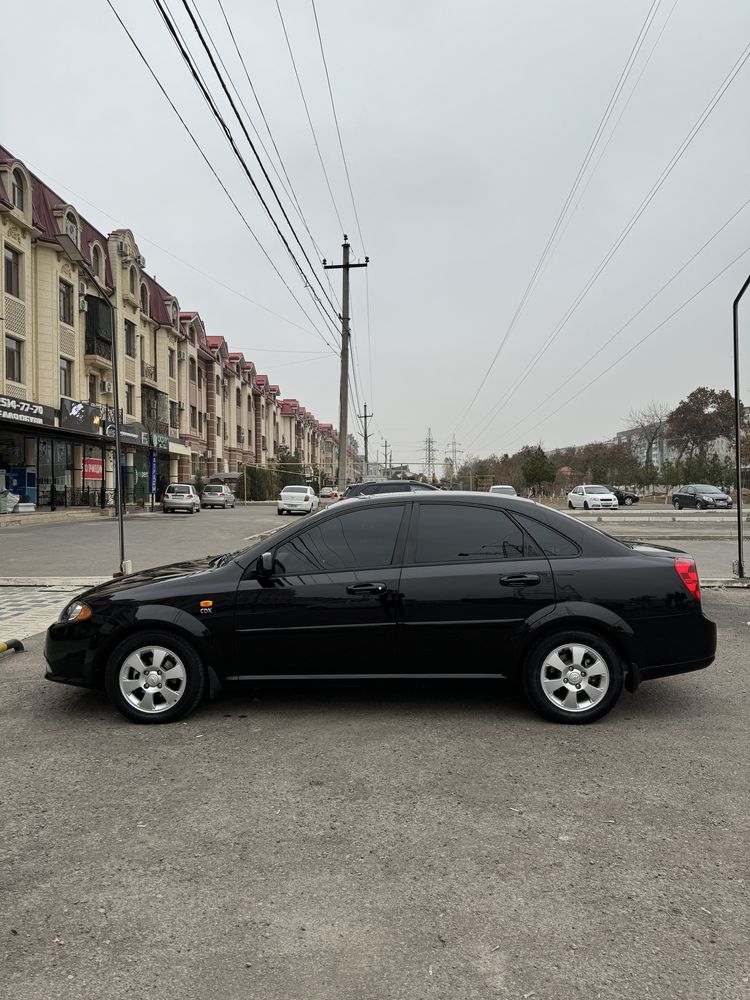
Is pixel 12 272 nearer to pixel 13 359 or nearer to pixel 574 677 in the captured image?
pixel 13 359

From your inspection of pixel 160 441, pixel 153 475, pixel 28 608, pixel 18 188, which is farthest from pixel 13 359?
pixel 28 608

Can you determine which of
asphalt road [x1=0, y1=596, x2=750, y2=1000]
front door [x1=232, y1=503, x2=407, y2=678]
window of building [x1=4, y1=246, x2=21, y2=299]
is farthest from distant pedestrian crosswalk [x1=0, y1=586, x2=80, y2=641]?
window of building [x1=4, y1=246, x2=21, y2=299]

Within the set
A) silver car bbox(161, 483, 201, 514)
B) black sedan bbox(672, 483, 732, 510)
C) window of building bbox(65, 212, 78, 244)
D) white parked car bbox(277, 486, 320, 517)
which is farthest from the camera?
black sedan bbox(672, 483, 732, 510)

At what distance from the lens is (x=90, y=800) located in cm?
349

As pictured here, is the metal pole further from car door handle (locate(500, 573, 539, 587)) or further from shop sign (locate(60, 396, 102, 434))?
car door handle (locate(500, 573, 539, 587))

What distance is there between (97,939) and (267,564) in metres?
2.46

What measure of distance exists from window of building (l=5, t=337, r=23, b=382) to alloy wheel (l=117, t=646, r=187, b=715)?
2678 centimetres

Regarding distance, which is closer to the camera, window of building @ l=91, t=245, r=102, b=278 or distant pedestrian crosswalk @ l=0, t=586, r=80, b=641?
distant pedestrian crosswalk @ l=0, t=586, r=80, b=641

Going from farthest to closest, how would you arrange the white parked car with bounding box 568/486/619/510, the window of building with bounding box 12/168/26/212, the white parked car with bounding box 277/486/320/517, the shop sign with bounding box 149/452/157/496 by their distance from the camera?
the shop sign with bounding box 149/452/157/496 → the white parked car with bounding box 568/486/619/510 → the white parked car with bounding box 277/486/320/517 → the window of building with bounding box 12/168/26/212

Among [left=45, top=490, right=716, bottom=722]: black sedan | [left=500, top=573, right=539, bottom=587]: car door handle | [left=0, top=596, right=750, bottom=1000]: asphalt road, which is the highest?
[left=500, top=573, right=539, bottom=587]: car door handle

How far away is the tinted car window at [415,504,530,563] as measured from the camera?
4.74 meters

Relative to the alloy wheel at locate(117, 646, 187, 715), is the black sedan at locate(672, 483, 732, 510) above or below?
above

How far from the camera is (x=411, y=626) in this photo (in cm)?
455

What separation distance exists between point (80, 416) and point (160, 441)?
9.83 metres
